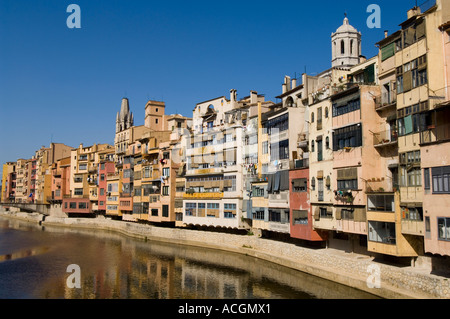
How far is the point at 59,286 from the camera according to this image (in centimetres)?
3372

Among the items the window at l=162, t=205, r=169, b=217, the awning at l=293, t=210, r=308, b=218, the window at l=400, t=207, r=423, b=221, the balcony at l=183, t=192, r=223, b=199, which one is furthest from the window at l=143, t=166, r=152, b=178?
the window at l=400, t=207, r=423, b=221

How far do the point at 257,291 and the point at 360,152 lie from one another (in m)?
13.2

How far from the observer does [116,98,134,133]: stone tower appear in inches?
4887

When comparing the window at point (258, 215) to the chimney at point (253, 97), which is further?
the chimney at point (253, 97)

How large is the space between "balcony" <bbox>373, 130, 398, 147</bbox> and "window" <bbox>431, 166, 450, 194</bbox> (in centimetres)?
593

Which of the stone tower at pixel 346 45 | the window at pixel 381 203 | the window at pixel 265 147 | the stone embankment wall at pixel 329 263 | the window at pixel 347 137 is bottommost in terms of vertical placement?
the stone embankment wall at pixel 329 263

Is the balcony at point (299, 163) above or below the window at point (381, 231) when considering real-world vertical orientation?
above

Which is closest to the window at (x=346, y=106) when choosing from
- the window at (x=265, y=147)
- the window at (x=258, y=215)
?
Result: the window at (x=265, y=147)

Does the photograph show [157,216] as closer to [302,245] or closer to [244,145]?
[244,145]

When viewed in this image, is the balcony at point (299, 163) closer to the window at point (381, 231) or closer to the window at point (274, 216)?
the window at point (274, 216)

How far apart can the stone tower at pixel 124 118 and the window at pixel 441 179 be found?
4272 inches

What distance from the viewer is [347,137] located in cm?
3278

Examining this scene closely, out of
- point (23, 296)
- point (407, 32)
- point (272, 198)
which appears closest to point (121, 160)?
point (272, 198)

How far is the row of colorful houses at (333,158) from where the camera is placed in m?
25.0
